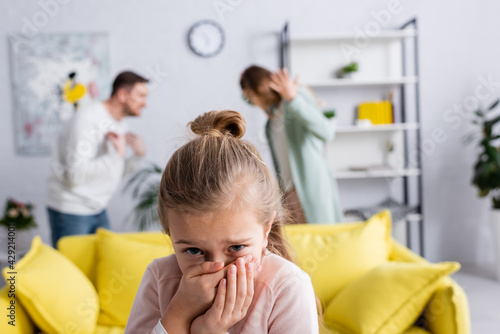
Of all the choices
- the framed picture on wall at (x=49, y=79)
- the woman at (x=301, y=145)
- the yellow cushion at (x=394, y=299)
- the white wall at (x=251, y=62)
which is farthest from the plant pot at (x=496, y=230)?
the framed picture on wall at (x=49, y=79)

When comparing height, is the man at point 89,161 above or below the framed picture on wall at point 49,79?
below

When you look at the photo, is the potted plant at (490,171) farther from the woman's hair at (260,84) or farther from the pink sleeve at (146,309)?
the pink sleeve at (146,309)

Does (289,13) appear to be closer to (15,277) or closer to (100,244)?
Answer: (100,244)

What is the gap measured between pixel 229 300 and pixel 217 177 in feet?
0.65

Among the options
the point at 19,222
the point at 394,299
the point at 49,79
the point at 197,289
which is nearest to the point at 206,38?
the point at 49,79

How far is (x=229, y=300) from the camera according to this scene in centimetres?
79

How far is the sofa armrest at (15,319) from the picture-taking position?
158cm

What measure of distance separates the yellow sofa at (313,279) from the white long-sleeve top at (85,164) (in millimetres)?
408

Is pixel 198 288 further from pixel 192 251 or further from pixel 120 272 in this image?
pixel 120 272

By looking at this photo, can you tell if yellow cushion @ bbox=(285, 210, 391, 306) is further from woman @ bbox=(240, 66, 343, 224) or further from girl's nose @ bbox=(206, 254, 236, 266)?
girl's nose @ bbox=(206, 254, 236, 266)

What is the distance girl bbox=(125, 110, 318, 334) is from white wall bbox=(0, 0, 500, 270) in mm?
3033

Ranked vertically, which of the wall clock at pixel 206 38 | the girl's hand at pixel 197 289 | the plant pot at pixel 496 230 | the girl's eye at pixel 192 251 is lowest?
the plant pot at pixel 496 230

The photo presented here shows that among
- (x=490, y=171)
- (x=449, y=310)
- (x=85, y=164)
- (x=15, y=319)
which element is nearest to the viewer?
(x=449, y=310)

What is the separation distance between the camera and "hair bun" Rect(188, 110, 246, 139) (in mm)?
936
